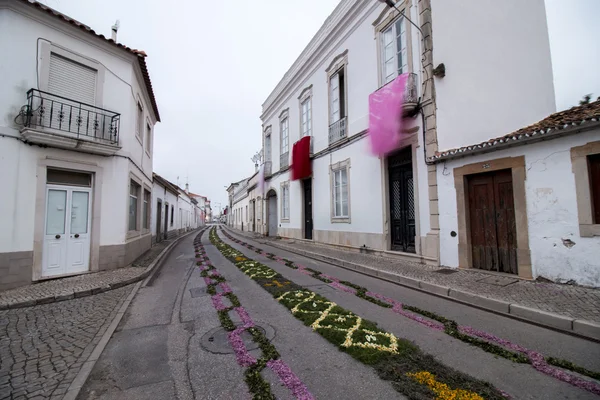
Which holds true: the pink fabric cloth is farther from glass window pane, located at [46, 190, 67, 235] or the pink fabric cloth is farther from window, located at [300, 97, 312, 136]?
glass window pane, located at [46, 190, 67, 235]

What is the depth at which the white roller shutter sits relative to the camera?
691 cm

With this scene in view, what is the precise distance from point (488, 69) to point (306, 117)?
922 cm

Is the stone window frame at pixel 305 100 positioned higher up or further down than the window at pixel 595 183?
higher up

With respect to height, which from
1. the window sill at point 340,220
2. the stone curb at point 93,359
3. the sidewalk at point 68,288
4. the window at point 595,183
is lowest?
the stone curb at point 93,359

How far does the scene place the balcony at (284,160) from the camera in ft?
55.5

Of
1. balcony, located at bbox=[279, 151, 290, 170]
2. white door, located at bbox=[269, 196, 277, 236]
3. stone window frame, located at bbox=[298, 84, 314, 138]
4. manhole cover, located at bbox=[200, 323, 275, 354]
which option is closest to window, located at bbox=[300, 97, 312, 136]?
stone window frame, located at bbox=[298, 84, 314, 138]

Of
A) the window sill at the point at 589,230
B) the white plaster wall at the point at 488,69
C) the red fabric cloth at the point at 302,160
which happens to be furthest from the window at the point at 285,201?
the window sill at the point at 589,230

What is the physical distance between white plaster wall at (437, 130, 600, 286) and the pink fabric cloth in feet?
10.4

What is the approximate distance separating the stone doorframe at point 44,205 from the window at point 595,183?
11.3 metres

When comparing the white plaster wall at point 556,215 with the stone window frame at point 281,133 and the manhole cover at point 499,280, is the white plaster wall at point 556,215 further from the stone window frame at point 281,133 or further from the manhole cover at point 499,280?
the stone window frame at point 281,133

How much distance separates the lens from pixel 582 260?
16.4 ft

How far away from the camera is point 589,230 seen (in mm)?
4922

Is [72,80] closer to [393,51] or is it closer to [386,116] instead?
[386,116]

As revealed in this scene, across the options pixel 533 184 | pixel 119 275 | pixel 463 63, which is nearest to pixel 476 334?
pixel 533 184
